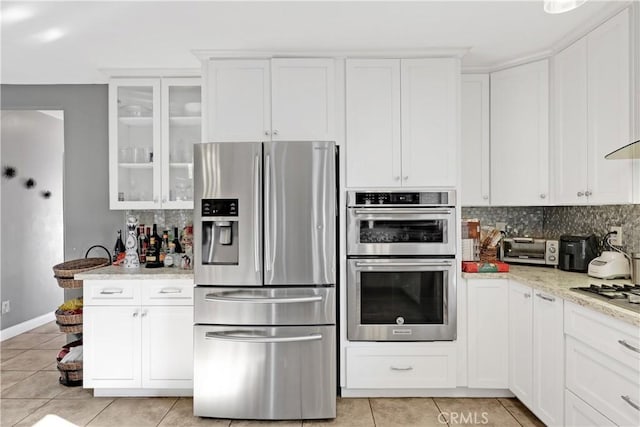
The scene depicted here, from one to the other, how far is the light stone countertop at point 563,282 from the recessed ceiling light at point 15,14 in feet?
10.1

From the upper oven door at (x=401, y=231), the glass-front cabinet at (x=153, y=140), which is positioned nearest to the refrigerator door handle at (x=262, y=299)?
the upper oven door at (x=401, y=231)

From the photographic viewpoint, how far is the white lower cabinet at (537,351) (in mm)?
2086

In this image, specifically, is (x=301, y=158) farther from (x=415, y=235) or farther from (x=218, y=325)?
(x=218, y=325)

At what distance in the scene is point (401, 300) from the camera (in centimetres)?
266

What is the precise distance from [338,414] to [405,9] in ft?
8.13

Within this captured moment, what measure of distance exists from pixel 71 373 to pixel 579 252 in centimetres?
371

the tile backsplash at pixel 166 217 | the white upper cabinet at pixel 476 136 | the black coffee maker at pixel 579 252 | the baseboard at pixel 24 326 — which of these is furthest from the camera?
the baseboard at pixel 24 326

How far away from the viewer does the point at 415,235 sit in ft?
8.80

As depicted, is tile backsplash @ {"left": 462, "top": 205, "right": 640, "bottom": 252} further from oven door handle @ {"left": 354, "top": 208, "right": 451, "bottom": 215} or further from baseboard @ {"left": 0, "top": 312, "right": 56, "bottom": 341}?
baseboard @ {"left": 0, "top": 312, "right": 56, "bottom": 341}

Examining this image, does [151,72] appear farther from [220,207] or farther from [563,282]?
[563,282]

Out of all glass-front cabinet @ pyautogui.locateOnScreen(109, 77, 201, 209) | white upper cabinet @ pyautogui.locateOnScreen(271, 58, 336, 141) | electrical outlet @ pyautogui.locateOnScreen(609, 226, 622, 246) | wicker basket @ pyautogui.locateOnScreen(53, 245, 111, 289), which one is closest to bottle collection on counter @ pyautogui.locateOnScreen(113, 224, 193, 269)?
wicker basket @ pyautogui.locateOnScreen(53, 245, 111, 289)

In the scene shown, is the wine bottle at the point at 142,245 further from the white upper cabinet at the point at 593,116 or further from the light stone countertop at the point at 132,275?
the white upper cabinet at the point at 593,116

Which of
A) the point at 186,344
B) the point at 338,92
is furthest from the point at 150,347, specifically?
the point at 338,92

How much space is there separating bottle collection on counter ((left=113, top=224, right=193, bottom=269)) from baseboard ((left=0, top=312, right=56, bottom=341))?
1770 millimetres
